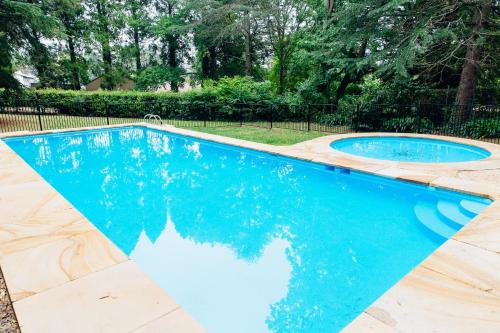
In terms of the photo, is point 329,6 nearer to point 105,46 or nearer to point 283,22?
point 283,22

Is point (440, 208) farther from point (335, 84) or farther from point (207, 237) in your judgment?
point (335, 84)

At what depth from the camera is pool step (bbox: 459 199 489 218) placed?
156 inches

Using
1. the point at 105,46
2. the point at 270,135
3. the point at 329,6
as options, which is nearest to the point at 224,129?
the point at 270,135

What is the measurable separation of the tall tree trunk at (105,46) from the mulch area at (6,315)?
2458 cm

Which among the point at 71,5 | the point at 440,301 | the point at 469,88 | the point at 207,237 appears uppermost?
the point at 71,5

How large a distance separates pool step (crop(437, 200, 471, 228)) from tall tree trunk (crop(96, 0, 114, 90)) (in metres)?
24.8

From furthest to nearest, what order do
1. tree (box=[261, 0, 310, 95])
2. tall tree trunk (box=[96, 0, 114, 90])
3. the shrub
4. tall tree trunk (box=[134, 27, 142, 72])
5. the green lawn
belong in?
tall tree trunk (box=[134, 27, 142, 72]) → tall tree trunk (box=[96, 0, 114, 90]) → tree (box=[261, 0, 310, 95]) → the shrub → the green lawn

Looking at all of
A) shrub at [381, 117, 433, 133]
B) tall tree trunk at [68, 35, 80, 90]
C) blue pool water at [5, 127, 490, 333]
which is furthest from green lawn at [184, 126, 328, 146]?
tall tree trunk at [68, 35, 80, 90]

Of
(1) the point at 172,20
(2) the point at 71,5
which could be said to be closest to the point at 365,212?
(2) the point at 71,5

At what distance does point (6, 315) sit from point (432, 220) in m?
4.49

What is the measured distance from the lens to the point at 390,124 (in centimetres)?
1112

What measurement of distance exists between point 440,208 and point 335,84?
1179cm

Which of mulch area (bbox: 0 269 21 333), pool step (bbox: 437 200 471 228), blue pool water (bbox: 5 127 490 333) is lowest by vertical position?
blue pool water (bbox: 5 127 490 333)

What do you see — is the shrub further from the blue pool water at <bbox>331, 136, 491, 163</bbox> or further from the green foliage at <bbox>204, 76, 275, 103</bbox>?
the green foliage at <bbox>204, 76, 275, 103</bbox>
